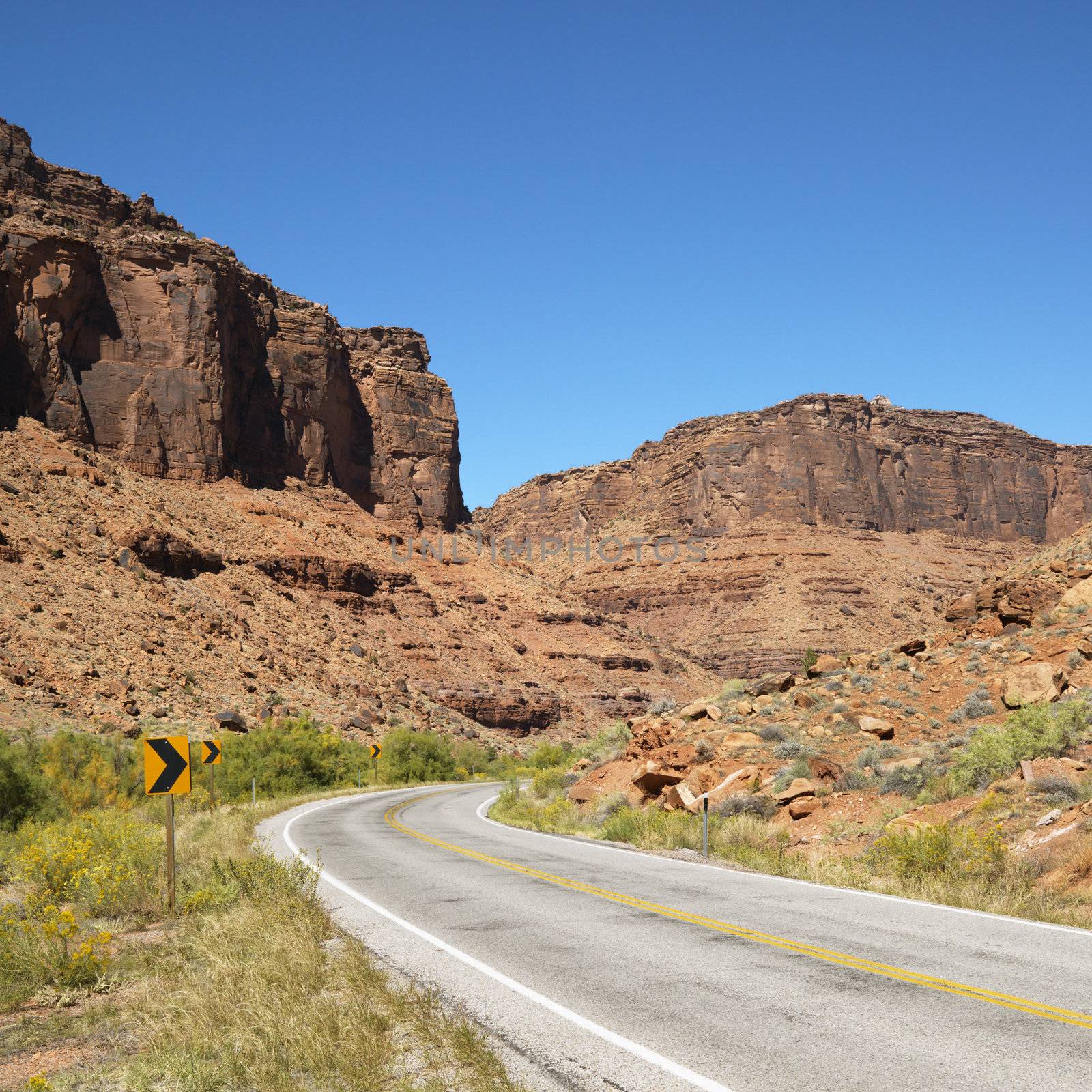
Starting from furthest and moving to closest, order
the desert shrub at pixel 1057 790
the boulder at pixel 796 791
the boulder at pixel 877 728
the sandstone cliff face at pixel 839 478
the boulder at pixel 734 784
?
1. the sandstone cliff face at pixel 839 478
2. the boulder at pixel 877 728
3. the boulder at pixel 734 784
4. the boulder at pixel 796 791
5. the desert shrub at pixel 1057 790

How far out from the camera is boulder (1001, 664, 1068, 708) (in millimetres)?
17844

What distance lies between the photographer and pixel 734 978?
23.7 ft

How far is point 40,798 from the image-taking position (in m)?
24.1

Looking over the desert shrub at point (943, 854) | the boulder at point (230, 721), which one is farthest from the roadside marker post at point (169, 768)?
the boulder at point (230, 721)

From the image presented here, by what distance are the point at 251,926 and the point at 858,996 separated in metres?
5.55

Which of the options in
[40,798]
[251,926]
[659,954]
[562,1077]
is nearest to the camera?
[562,1077]

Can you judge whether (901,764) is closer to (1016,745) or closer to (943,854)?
(1016,745)

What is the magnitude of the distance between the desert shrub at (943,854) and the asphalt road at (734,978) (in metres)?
1.14

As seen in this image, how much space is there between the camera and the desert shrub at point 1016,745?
1480 cm

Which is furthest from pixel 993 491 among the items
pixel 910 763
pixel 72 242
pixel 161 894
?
pixel 161 894

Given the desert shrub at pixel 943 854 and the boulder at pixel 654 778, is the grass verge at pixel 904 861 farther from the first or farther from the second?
the boulder at pixel 654 778

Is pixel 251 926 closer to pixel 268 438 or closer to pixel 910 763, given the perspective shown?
pixel 910 763

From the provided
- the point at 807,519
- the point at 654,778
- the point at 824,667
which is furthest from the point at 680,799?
the point at 807,519

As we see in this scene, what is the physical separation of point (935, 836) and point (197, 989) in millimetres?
8797
